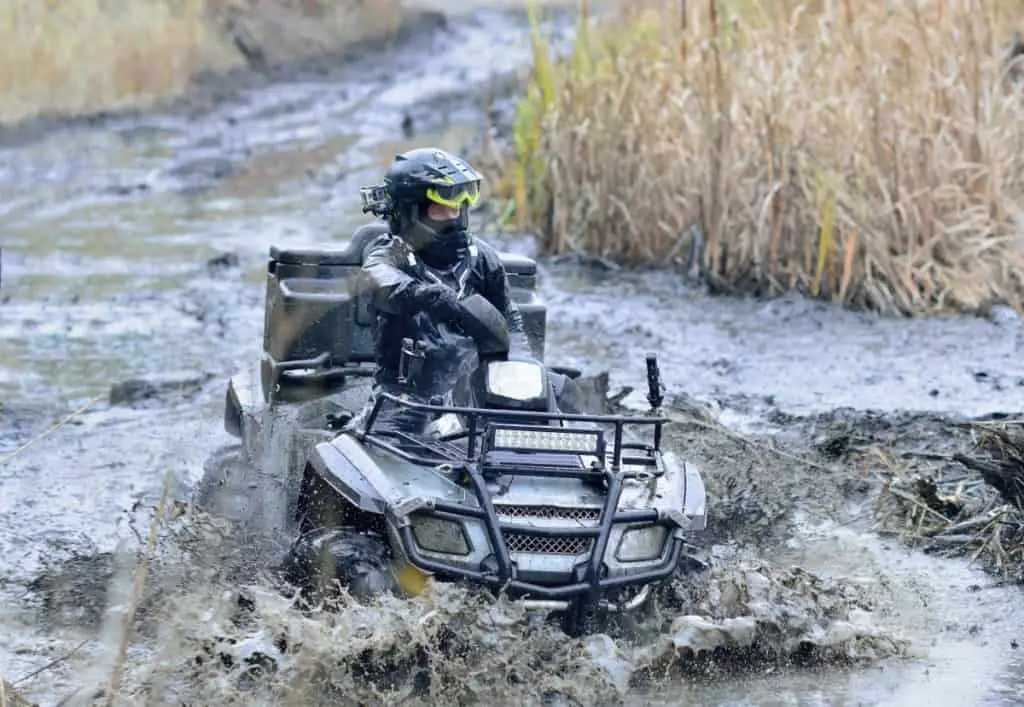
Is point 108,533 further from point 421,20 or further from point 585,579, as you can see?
point 421,20

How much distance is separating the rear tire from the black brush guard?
31cm

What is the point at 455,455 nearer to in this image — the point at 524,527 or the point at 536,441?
the point at 536,441

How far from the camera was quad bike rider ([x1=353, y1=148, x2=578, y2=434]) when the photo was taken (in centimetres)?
749

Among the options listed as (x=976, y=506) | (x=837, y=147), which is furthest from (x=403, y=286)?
(x=837, y=147)

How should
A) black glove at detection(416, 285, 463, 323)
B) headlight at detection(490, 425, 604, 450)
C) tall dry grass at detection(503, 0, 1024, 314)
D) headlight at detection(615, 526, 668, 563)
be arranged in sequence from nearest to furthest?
headlight at detection(615, 526, 668, 563) < headlight at detection(490, 425, 604, 450) < black glove at detection(416, 285, 463, 323) < tall dry grass at detection(503, 0, 1024, 314)

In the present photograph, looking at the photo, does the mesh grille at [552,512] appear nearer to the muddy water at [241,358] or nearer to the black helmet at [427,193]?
the muddy water at [241,358]

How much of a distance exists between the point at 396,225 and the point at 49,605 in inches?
82.8

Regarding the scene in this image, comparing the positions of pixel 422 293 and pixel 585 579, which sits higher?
pixel 422 293

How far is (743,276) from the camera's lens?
46.6 feet

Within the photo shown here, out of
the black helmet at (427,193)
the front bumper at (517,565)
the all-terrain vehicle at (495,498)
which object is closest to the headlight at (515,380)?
the all-terrain vehicle at (495,498)

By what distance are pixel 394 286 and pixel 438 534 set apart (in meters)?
1.17

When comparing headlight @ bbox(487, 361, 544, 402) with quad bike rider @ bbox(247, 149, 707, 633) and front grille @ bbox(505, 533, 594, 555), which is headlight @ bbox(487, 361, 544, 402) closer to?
quad bike rider @ bbox(247, 149, 707, 633)

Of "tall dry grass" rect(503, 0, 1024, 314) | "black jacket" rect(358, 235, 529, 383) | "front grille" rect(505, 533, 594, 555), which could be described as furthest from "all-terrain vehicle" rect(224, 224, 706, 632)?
"tall dry grass" rect(503, 0, 1024, 314)

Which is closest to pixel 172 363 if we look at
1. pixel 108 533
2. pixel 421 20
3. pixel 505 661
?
pixel 108 533
